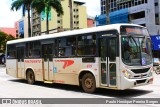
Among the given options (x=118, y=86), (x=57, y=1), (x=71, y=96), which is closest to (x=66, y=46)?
(x=71, y=96)

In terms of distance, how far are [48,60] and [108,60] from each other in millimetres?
4751

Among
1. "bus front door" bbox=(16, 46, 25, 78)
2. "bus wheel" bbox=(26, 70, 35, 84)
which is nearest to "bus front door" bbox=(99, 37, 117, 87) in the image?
"bus wheel" bbox=(26, 70, 35, 84)

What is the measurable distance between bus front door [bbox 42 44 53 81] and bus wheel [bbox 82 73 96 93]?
2841 mm

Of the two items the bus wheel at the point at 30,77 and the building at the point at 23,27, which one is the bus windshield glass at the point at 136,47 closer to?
the bus wheel at the point at 30,77

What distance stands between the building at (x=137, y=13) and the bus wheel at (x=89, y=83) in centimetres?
3965

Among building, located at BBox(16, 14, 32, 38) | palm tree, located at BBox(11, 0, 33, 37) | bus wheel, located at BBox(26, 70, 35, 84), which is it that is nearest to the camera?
bus wheel, located at BBox(26, 70, 35, 84)

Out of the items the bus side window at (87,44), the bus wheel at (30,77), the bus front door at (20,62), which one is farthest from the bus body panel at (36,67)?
the bus side window at (87,44)

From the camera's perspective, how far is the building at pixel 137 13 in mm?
52656

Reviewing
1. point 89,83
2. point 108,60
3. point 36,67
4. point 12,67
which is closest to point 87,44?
point 108,60

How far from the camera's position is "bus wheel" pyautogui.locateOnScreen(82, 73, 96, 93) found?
12734 mm

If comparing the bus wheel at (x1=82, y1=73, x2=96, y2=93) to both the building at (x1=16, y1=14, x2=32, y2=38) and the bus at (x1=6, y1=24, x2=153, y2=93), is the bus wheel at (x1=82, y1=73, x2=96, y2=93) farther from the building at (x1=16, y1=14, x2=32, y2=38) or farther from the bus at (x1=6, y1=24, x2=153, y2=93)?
the building at (x1=16, y1=14, x2=32, y2=38)

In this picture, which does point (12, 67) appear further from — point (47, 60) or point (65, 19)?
point (65, 19)

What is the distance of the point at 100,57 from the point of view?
12.3 meters

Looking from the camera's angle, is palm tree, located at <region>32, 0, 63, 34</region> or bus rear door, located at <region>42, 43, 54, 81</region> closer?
bus rear door, located at <region>42, 43, 54, 81</region>
